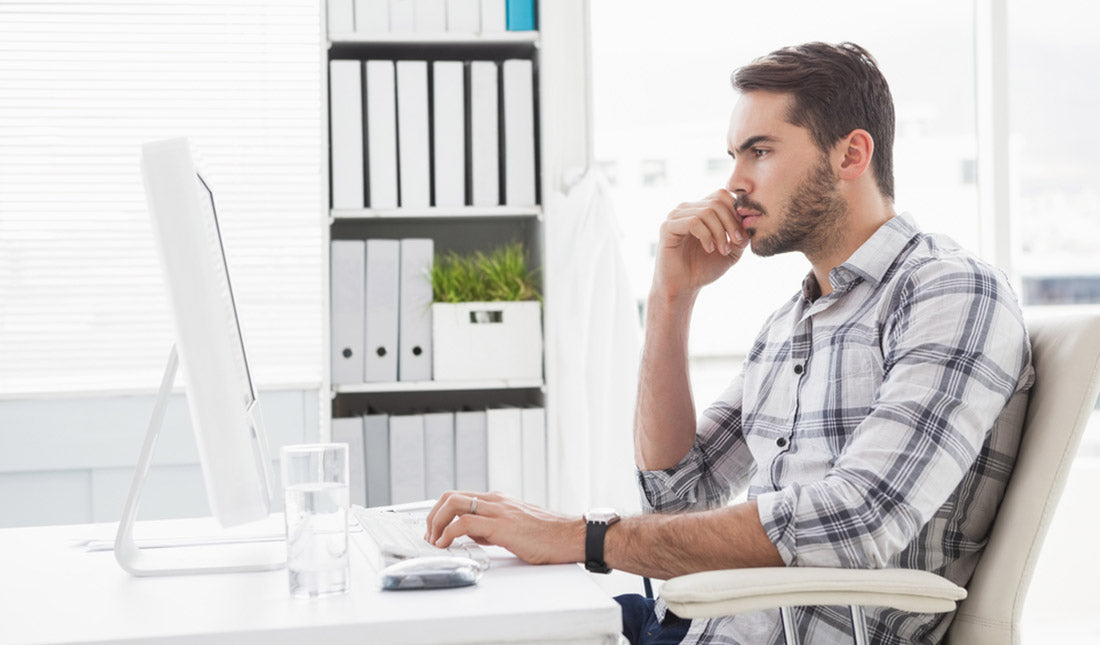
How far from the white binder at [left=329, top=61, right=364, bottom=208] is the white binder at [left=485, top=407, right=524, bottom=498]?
2.13 ft

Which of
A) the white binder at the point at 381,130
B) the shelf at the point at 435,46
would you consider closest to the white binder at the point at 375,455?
the white binder at the point at 381,130

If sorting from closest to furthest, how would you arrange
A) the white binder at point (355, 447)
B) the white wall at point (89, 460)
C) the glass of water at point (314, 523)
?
the glass of water at point (314, 523), the white binder at point (355, 447), the white wall at point (89, 460)

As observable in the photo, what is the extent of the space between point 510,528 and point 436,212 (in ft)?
5.14

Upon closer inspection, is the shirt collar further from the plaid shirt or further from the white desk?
the white desk

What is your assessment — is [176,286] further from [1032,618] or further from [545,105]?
[1032,618]

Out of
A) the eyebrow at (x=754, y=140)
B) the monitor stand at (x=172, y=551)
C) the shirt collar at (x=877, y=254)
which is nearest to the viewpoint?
the monitor stand at (x=172, y=551)

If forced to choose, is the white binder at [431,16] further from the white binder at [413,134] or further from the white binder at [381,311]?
the white binder at [381,311]

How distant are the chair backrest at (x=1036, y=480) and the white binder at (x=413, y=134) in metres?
1.73

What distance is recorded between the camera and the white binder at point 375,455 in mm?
2693

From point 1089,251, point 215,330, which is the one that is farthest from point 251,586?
point 1089,251

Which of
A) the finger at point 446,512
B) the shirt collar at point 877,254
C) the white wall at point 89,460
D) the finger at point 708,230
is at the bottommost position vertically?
the white wall at point 89,460

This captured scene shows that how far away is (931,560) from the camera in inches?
52.8

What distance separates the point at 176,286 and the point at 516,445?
1.77 m

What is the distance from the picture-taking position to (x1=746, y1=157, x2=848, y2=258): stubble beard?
1571 millimetres
